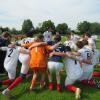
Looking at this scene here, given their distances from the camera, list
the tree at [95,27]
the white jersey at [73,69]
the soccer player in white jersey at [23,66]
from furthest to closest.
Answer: the tree at [95,27], the soccer player in white jersey at [23,66], the white jersey at [73,69]

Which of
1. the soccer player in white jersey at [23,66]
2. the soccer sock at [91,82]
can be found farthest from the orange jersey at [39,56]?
the soccer sock at [91,82]

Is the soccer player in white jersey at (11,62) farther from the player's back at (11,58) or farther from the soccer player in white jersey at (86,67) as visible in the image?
the soccer player in white jersey at (86,67)

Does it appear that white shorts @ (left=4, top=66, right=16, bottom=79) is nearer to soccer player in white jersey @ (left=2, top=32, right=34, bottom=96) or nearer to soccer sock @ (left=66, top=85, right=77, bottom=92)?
soccer player in white jersey @ (left=2, top=32, right=34, bottom=96)

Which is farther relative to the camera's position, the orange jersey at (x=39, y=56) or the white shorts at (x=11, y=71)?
the white shorts at (x=11, y=71)

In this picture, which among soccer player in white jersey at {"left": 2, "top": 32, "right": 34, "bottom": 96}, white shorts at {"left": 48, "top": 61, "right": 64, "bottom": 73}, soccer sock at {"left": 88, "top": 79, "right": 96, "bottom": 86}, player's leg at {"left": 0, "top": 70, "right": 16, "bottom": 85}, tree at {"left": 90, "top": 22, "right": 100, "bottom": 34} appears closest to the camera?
white shorts at {"left": 48, "top": 61, "right": 64, "bottom": 73}

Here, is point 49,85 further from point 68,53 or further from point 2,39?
point 2,39

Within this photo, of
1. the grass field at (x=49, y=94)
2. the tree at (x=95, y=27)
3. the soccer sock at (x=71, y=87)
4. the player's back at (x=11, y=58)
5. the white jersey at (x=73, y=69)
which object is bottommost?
the grass field at (x=49, y=94)

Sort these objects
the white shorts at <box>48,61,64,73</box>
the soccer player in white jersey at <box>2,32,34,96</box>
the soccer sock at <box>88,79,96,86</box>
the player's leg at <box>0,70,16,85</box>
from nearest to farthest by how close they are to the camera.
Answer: the white shorts at <box>48,61,64,73</box>, the soccer player in white jersey at <box>2,32,34,96</box>, the soccer sock at <box>88,79,96,86</box>, the player's leg at <box>0,70,16,85</box>

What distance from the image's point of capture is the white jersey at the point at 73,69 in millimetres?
10172

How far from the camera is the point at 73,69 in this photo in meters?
10.2

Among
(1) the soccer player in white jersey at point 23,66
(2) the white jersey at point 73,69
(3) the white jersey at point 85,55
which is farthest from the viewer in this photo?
(3) the white jersey at point 85,55

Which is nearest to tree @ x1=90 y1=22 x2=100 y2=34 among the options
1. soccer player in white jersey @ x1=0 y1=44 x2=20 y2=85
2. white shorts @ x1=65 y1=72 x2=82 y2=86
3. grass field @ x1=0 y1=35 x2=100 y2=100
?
soccer player in white jersey @ x1=0 y1=44 x2=20 y2=85

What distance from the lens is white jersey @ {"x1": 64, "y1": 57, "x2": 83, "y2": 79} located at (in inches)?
400

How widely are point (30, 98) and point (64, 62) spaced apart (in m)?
1.75
